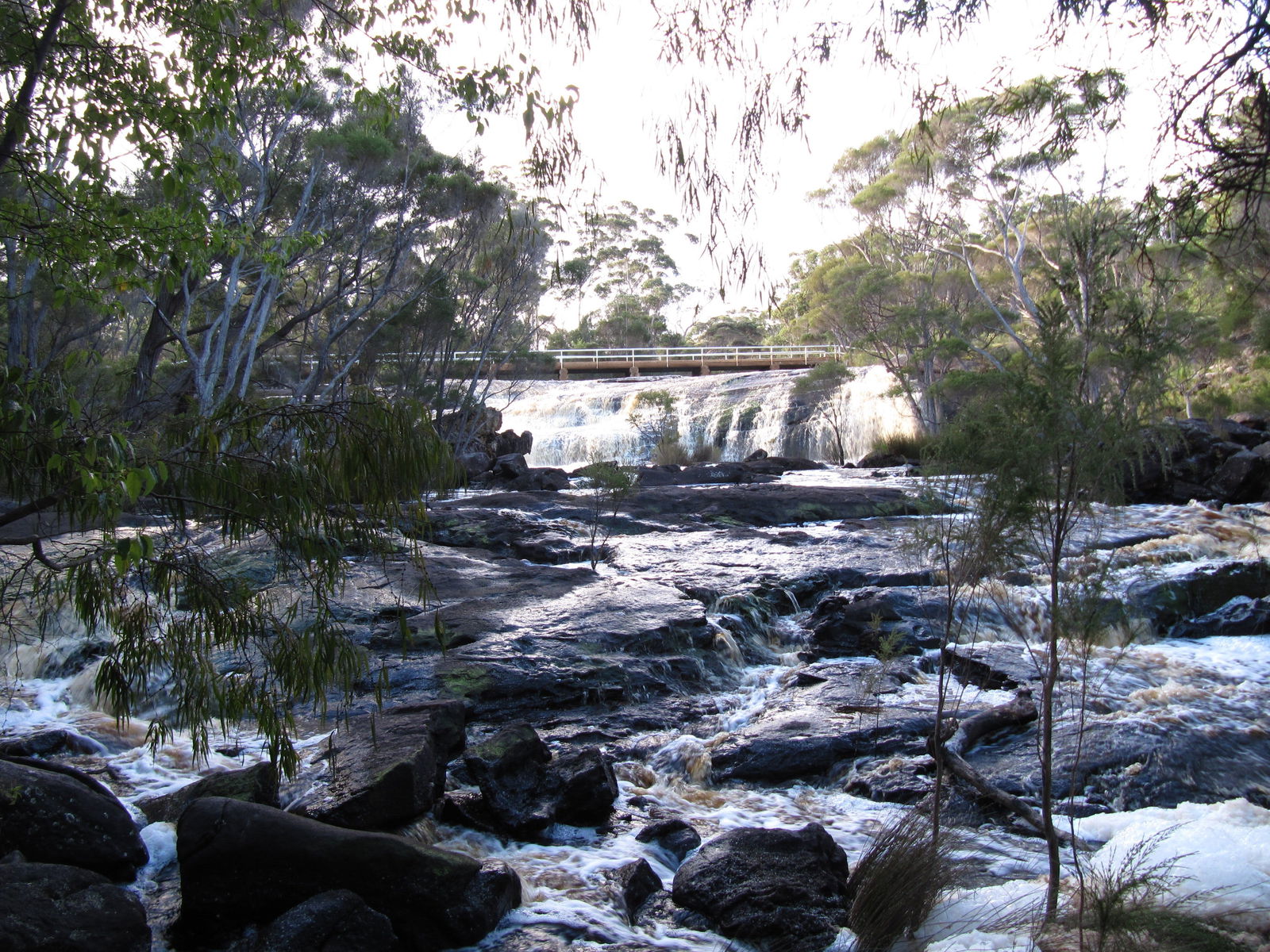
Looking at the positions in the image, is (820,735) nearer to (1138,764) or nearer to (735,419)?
(1138,764)

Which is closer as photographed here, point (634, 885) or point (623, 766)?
point (634, 885)

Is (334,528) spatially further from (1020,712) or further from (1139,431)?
(1020,712)

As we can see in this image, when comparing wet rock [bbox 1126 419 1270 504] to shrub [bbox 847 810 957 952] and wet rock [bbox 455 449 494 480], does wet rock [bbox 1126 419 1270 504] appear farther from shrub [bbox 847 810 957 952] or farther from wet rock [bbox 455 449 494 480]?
wet rock [bbox 455 449 494 480]

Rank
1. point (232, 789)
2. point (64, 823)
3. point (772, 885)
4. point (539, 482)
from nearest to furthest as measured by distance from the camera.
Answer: point (772, 885), point (64, 823), point (232, 789), point (539, 482)

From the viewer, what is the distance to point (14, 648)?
24.6 ft

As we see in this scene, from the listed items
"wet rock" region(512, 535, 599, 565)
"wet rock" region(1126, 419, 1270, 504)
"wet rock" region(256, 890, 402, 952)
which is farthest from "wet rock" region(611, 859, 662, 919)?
"wet rock" region(1126, 419, 1270, 504)

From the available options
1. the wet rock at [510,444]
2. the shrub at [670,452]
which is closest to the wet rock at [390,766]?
the wet rock at [510,444]

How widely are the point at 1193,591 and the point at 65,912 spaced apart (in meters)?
9.71

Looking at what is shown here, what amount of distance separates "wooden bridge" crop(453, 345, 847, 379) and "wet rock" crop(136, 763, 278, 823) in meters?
33.7

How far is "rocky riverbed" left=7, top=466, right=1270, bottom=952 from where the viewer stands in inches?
146

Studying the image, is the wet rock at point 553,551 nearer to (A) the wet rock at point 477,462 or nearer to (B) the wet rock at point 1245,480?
(A) the wet rock at point 477,462

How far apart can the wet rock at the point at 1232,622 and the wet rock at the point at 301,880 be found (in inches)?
301

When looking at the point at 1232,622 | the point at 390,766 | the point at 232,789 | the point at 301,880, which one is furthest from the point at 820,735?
the point at 1232,622

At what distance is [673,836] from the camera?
15.3 feet
